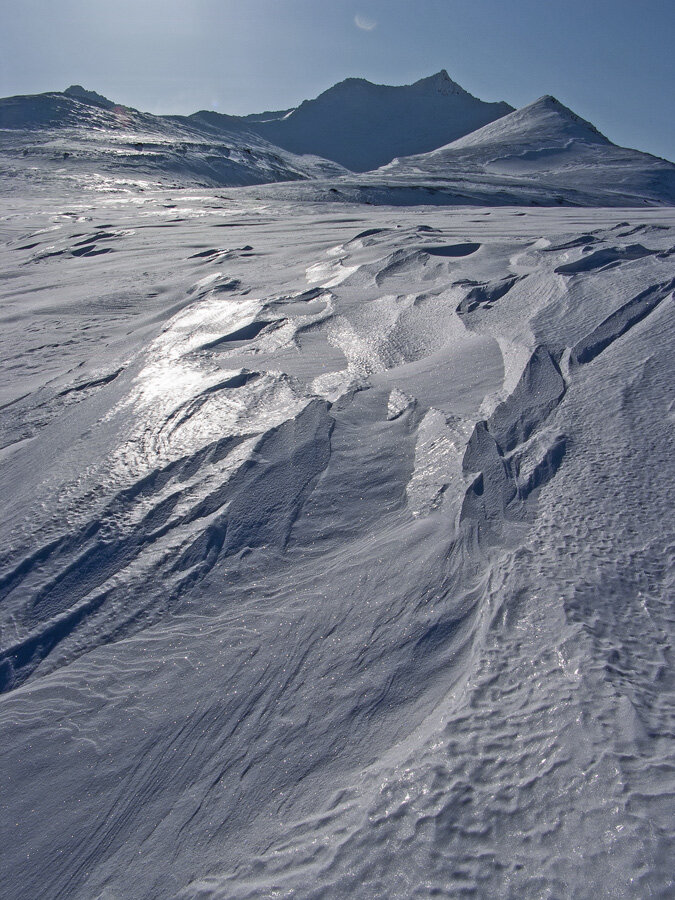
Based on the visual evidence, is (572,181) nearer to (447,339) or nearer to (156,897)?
(447,339)

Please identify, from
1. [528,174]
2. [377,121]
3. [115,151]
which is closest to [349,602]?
[528,174]

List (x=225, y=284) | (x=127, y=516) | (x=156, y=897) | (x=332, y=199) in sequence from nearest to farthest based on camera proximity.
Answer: (x=156, y=897)
(x=127, y=516)
(x=225, y=284)
(x=332, y=199)

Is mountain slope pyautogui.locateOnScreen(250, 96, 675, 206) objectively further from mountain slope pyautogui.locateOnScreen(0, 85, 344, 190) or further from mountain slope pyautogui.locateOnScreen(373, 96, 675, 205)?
mountain slope pyautogui.locateOnScreen(0, 85, 344, 190)


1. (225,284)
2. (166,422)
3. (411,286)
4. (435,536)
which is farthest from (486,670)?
(225,284)

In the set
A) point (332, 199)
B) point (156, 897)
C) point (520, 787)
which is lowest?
point (156, 897)

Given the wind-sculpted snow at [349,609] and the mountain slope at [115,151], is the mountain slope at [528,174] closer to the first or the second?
the mountain slope at [115,151]

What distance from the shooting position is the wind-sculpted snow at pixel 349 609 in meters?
0.82

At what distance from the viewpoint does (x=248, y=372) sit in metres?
2.24

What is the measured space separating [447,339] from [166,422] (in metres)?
1.31

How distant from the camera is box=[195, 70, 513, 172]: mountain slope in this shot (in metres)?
28.1

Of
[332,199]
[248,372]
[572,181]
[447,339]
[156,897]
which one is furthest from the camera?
Result: [572,181]

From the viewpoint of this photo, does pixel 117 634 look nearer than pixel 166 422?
Yes

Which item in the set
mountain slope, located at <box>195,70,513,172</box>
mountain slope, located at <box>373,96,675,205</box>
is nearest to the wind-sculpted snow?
mountain slope, located at <box>373,96,675,205</box>

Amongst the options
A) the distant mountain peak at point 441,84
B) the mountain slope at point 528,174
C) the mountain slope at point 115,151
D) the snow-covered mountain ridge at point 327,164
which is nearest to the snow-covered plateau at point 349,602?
the mountain slope at point 528,174
